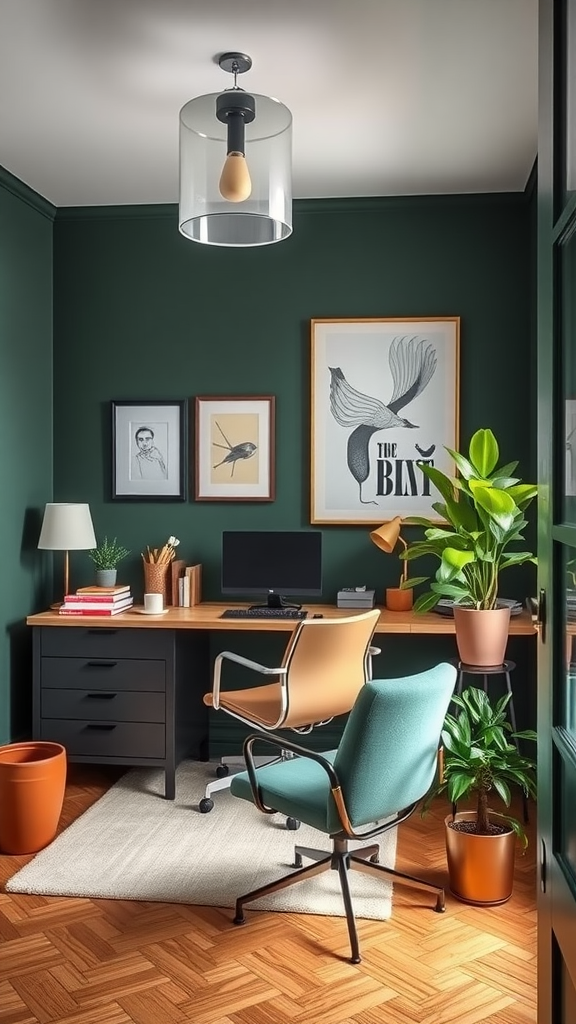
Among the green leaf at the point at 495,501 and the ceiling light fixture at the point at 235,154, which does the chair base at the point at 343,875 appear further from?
the ceiling light fixture at the point at 235,154

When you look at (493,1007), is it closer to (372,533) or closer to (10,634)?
(372,533)

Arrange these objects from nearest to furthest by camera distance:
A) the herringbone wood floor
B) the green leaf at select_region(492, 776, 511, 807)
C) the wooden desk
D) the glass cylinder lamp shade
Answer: the herringbone wood floor, the green leaf at select_region(492, 776, 511, 807), the glass cylinder lamp shade, the wooden desk

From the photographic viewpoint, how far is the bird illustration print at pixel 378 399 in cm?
437

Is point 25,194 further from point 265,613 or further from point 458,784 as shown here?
point 458,784

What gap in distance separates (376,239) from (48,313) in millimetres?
1677

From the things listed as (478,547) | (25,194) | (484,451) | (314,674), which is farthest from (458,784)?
(25,194)

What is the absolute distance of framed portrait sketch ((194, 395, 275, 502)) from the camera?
4.50m

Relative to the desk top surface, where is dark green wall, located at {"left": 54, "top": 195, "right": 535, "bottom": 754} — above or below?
above

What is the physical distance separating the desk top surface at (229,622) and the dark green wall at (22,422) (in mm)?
324

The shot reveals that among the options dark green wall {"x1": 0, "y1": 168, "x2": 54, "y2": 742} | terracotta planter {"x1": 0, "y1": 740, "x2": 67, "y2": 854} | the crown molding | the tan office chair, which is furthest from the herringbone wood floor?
the crown molding

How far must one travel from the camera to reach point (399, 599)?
418 centimetres

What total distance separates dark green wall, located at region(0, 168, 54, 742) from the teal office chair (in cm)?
175

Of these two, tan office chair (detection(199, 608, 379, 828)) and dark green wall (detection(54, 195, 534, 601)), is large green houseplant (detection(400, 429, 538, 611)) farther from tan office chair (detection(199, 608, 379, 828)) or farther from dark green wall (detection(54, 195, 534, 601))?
dark green wall (detection(54, 195, 534, 601))

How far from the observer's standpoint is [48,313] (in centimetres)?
462
